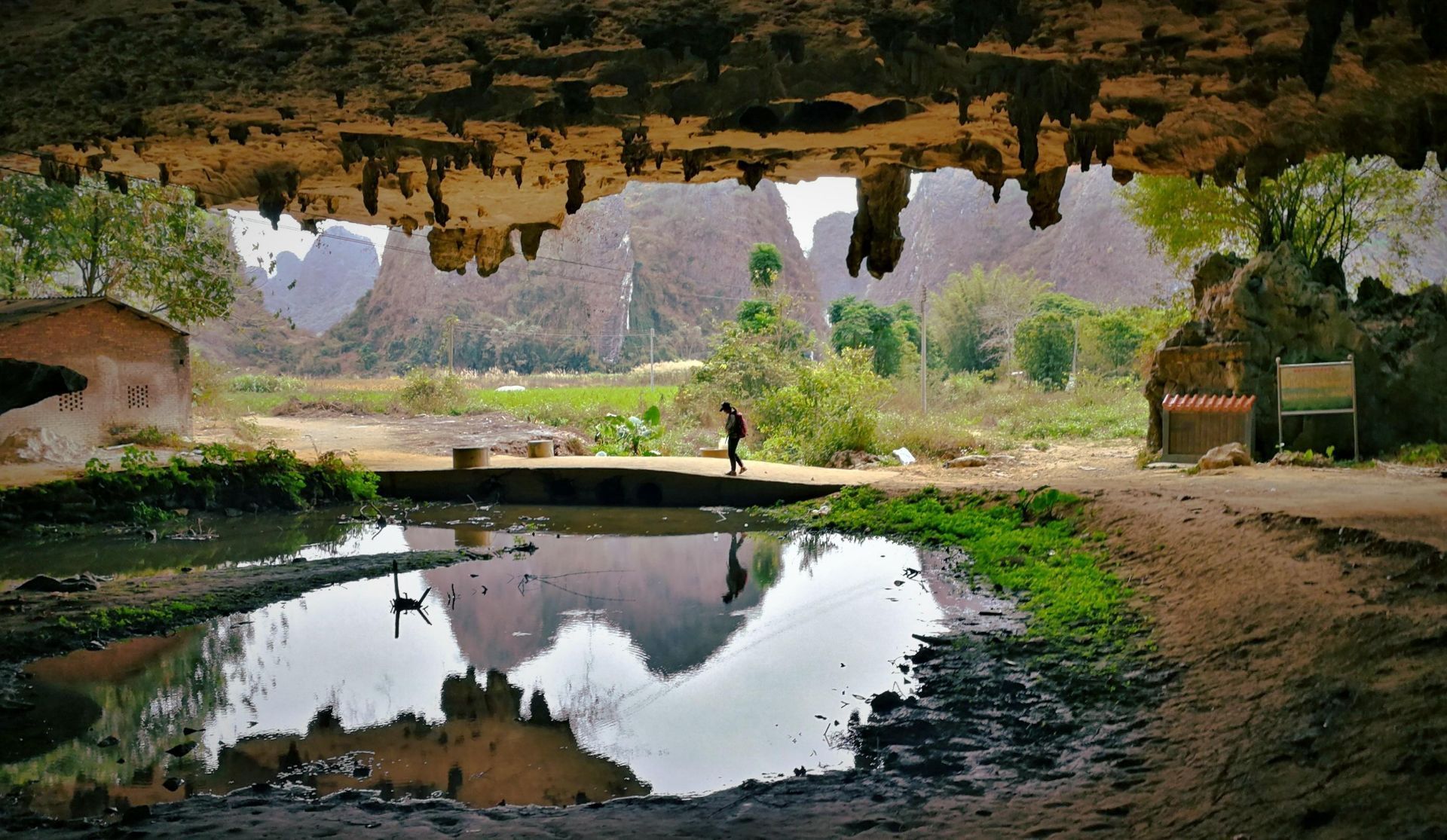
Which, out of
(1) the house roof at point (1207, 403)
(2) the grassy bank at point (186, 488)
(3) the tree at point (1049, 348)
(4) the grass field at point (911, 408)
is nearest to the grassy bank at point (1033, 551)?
(1) the house roof at point (1207, 403)

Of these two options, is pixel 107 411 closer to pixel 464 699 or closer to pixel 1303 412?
pixel 464 699

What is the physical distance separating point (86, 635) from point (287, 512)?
7.88m

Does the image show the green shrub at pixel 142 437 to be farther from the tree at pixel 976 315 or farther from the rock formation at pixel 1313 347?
the tree at pixel 976 315

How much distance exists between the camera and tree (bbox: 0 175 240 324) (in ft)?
63.0

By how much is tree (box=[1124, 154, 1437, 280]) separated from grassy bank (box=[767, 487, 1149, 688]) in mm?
7087

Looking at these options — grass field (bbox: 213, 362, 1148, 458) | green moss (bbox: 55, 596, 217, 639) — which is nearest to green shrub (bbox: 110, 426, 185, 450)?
grass field (bbox: 213, 362, 1148, 458)

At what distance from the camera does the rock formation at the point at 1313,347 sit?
46.2ft

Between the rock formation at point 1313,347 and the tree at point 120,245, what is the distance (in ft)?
61.6

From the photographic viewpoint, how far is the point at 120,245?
2045 cm

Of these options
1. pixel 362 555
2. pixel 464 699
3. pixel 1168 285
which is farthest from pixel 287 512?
pixel 1168 285

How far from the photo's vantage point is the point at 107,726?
673 cm

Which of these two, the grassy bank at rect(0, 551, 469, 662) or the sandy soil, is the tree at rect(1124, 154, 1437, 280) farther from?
the grassy bank at rect(0, 551, 469, 662)

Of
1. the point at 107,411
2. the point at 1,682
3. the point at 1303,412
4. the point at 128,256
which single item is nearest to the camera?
the point at 1,682

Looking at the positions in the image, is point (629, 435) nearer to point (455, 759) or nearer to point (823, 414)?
point (823, 414)
